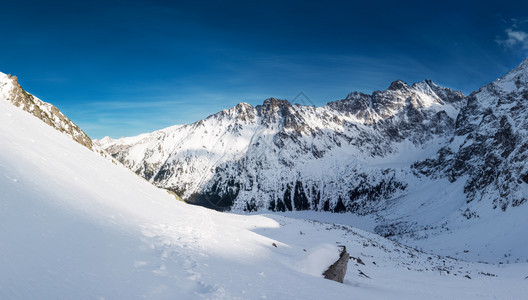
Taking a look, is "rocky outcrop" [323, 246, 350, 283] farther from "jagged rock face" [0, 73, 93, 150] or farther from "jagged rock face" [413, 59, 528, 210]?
"jagged rock face" [413, 59, 528, 210]

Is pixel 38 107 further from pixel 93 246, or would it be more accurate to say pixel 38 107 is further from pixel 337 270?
pixel 337 270

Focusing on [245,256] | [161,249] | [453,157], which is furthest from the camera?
[453,157]

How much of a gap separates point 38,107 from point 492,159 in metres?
165

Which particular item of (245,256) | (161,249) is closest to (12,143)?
(161,249)

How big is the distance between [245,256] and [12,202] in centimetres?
752

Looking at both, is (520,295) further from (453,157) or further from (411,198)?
(453,157)

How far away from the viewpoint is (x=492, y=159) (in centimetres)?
10125

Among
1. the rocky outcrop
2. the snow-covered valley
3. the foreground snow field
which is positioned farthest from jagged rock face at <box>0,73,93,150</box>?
the rocky outcrop

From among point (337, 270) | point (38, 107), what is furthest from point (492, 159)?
point (38, 107)

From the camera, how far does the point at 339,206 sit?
196 metres

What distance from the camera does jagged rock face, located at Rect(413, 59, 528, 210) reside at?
74938 millimetres

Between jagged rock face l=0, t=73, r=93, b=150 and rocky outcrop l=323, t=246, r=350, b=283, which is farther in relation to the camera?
jagged rock face l=0, t=73, r=93, b=150

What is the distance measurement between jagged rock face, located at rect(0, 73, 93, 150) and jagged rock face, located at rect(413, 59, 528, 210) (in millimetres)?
121879

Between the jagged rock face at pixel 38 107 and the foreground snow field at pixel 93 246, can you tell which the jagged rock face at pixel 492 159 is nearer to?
the foreground snow field at pixel 93 246
